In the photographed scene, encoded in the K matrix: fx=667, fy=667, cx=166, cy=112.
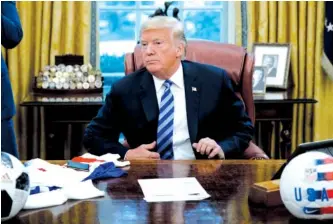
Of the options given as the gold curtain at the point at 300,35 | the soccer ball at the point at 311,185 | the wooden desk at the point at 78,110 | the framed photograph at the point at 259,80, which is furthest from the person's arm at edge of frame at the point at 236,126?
the gold curtain at the point at 300,35

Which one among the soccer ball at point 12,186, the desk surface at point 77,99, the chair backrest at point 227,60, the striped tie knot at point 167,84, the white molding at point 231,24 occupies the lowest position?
the desk surface at point 77,99

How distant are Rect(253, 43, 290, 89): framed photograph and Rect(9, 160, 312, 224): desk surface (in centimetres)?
221

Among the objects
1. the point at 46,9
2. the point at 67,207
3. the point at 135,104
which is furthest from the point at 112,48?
the point at 67,207

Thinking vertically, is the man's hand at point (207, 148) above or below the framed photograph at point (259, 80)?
below

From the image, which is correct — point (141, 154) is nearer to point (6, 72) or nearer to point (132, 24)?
point (6, 72)

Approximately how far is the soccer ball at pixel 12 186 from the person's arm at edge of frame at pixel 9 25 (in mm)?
1303

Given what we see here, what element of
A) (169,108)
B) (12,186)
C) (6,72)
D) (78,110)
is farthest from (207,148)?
(78,110)

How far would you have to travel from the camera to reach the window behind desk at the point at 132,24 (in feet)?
15.5

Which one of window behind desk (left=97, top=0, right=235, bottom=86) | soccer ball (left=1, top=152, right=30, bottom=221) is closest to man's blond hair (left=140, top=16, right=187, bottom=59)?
soccer ball (left=1, top=152, right=30, bottom=221)

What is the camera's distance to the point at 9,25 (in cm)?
280

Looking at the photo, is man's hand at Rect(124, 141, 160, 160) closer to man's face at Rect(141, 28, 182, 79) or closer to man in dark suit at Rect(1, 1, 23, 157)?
man's face at Rect(141, 28, 182, 79)

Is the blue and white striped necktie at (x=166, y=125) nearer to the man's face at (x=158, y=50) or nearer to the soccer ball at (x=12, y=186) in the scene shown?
the man's face at (x=158, y=50)

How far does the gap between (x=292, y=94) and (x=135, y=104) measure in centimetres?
164

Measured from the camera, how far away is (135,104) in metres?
2.97
